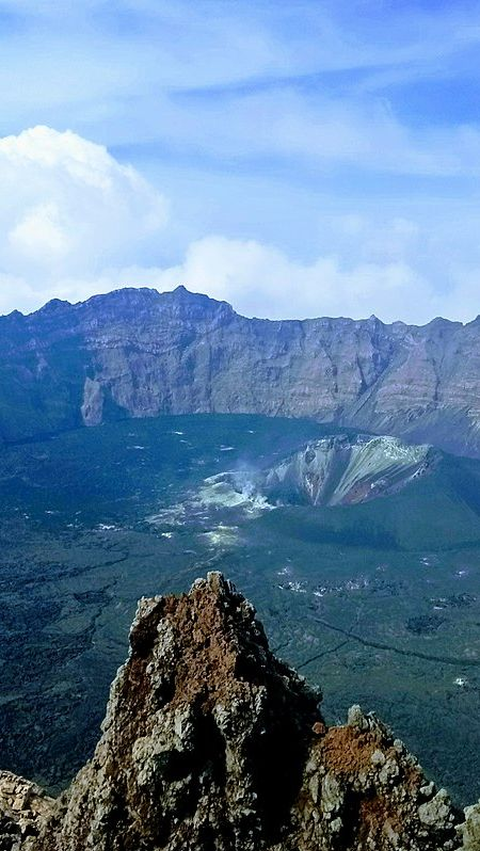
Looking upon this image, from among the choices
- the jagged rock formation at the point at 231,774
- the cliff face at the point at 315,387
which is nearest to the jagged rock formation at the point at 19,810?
the jagged rock formation at the point at 231,774

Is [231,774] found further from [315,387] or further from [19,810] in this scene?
[315,387]

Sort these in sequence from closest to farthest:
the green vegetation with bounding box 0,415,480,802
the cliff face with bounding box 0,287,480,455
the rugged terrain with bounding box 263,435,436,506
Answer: the green vegetation with bounding box 0,415,480,802
the rugged terrain with bounding box 263,435,436,506
the cliff face with bounding box 0,287,480,455

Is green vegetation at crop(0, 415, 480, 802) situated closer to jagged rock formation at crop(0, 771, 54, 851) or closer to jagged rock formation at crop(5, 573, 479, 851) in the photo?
jagged rock formation at crop(0, 771, 54, 851)

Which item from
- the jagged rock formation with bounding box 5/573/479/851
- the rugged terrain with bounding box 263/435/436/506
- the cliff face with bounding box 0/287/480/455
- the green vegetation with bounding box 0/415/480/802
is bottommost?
the green vegetation with bounding box 0/415/480/802

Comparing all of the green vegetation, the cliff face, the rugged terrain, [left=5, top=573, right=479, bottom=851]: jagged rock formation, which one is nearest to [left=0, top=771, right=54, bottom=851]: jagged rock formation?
[left=5, top=573, right=479, bottom=851]: jagged rock formation

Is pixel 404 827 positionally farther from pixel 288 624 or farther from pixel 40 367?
pixel 40 367

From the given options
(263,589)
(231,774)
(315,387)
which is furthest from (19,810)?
(315,387)

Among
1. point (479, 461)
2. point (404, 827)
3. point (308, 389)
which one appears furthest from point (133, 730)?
point (308, 389)

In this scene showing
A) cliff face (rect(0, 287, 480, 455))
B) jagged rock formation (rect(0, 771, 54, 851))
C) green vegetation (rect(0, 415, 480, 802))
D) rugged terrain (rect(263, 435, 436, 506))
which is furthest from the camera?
cliff face (rect(0, 287, 480, 455))

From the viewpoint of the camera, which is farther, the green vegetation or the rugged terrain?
the rugged terrain
